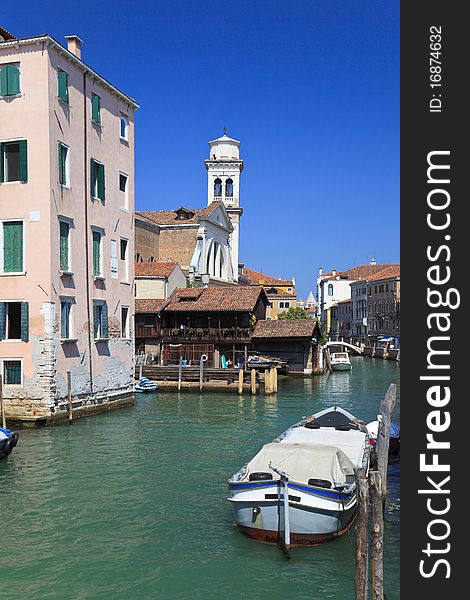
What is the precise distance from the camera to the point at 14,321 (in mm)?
19219

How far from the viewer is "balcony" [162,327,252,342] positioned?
34219 mm

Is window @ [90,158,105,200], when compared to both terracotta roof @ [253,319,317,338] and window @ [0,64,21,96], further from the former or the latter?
terracotta roof @ [253,319,317,338]

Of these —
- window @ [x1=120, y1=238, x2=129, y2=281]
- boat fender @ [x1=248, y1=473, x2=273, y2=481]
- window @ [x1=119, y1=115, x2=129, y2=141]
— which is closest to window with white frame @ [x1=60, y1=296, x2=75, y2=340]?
window @ [x1=120, y1=238, x2=129, y2=281]

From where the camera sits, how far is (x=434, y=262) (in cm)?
443

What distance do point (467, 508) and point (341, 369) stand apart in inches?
1497

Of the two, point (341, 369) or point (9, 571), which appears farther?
point (341, 369)

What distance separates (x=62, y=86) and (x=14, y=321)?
6993 mm

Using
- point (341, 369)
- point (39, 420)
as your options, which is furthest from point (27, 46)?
point (341, 369)

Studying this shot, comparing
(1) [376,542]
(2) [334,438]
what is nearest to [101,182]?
(2) [334,438]

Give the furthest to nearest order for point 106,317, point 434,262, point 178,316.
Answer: point 178,316
point 106,317
point 434,262

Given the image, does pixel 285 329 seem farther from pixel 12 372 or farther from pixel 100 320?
pixel 12 372

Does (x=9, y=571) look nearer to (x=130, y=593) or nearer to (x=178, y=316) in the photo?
(x=130, y=593)

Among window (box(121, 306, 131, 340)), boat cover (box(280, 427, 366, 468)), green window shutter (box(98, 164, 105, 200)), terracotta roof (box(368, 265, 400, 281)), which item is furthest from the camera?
terracotta roof (box(368, 265, 400, 281))

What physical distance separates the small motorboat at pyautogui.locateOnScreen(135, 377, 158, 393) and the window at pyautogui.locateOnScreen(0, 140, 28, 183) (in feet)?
40.2
